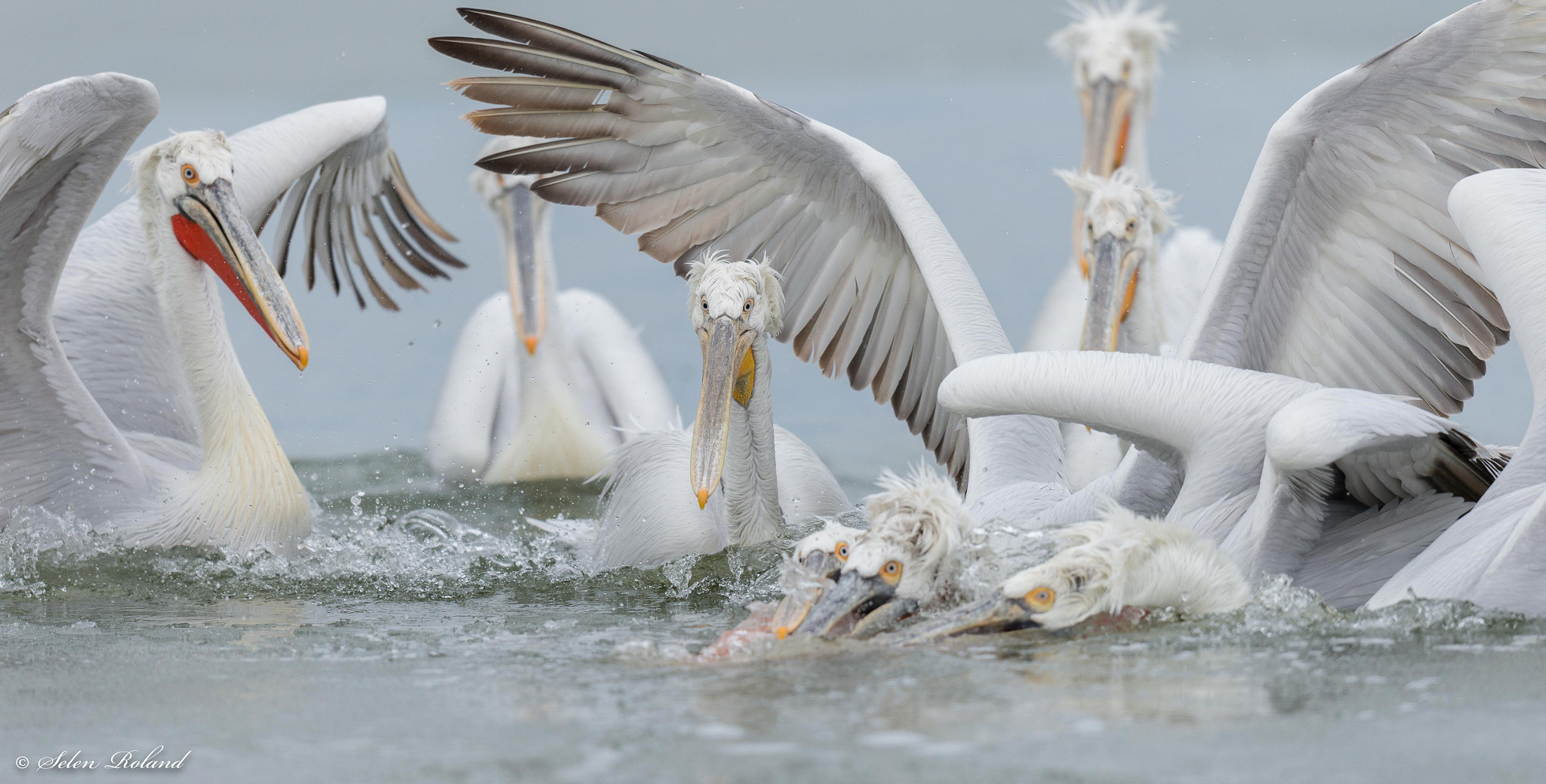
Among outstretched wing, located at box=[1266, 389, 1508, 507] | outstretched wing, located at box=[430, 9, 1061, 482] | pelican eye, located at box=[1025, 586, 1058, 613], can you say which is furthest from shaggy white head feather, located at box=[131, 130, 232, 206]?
outstretched wing, located at box=[1266, 389, 1508, 507]

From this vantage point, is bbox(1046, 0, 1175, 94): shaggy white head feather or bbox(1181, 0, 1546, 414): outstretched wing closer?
bbox(1181, 0, 1546, 414): outstretched wing

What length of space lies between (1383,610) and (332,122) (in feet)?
11.9

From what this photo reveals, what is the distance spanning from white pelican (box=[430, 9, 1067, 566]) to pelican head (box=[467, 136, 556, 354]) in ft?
9.05

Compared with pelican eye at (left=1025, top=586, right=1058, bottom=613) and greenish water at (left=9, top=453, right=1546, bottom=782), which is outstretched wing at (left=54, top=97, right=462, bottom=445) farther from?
pelican eye at (left=1025, top=586, right=1058, bottom=613)

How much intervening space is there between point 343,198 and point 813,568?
319 cm

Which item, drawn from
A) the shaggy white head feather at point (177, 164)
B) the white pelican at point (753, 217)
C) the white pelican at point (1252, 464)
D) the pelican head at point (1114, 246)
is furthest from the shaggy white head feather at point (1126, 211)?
the shaggy white head feather at point (177, 164)

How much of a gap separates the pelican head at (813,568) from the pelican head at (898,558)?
2 cm

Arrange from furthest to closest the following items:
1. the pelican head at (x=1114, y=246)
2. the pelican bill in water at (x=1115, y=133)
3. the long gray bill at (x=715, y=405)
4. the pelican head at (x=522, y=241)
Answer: the pelican head at (x=522, y=241), the pelican bill in water at (x=1115, y=133), the pelican head at (x=1114, y=246), the long gray bill at (x=715, y=405)

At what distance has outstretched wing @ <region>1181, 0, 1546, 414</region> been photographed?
3.62 metres

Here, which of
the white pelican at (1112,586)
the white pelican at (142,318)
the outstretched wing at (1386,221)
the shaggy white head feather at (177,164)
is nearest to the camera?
the white pelican at (1112,586)

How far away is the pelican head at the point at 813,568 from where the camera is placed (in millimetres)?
3131

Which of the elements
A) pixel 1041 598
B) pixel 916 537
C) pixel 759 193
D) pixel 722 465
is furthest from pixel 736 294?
pixel 1041 598

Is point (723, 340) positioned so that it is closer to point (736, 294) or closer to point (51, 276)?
point (736, 294)

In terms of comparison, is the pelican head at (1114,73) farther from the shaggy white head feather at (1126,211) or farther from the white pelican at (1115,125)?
the shaggy white head feather at (1126,211)
